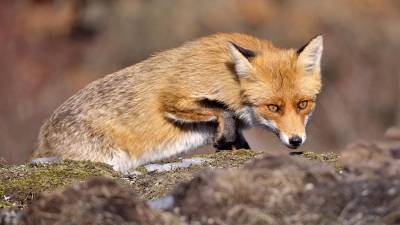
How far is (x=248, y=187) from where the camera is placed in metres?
6.88

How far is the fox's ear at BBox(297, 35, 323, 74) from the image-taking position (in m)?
11.6

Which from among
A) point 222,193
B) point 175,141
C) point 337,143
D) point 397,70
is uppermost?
point 222,193

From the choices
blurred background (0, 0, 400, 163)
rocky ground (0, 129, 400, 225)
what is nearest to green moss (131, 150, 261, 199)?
rocky ground (0, 129, 400, 225)

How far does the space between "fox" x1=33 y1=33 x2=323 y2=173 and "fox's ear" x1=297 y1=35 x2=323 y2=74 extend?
1cm

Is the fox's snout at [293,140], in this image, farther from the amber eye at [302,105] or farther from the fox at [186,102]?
the amber eye at [302,105]

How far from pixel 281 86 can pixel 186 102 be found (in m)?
1.40

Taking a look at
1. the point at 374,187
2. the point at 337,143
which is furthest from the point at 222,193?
the point at 337,143

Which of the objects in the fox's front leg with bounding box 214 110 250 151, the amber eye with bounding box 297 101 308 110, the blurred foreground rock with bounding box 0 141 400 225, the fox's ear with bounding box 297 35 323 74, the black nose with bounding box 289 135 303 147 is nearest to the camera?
the blurred foreground rock with bounding box 0 141 400 225

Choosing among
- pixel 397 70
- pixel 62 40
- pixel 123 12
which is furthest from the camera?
pixel 62 40

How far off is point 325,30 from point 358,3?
2568 millimetres

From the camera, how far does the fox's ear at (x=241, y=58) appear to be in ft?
37.7

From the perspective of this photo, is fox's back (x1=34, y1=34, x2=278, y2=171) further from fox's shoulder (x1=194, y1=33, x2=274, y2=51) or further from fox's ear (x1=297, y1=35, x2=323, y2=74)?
fox's ear (x1=297, y1=35, x2=323, y2=74)

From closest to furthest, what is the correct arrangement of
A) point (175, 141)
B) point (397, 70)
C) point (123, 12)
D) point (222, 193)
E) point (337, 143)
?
point (222, 193)
point (175, 141)
point (337, 143)
point (397, 70)
point (123, 12)

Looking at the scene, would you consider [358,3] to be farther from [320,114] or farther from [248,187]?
[248,187]
